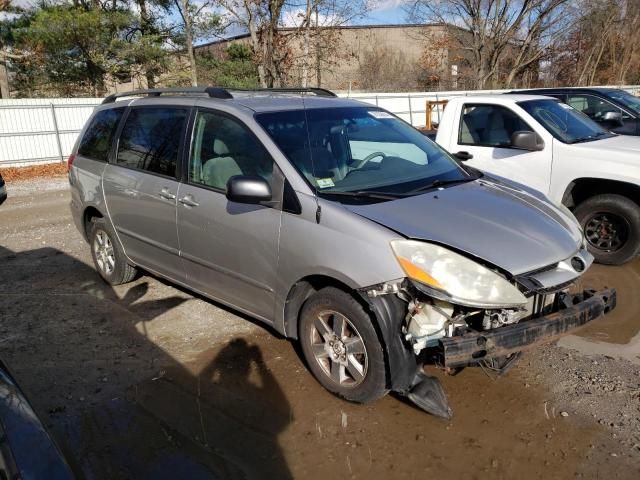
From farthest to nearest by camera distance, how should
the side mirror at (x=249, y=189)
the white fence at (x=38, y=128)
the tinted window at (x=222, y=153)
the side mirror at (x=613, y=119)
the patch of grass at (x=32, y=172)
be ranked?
the white fence at (x=38, y=128)
the patch of grass at (x=32, y=172)
the side mirror at (x=613, y=119)
the tinted window at (x=222, y=153)
the side mirror at (x=249, y=189)

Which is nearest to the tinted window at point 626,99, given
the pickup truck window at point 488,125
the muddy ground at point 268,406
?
the pickup truck window at point 488,125

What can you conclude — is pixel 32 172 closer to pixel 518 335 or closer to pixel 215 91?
pixel 215 91

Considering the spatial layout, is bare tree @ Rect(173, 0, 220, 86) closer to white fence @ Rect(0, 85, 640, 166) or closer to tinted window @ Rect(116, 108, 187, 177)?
white fence @ Rect(0, 85, 640, 166)

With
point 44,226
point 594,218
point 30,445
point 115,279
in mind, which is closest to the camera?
point 30,445

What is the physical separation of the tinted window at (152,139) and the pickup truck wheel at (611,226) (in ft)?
13.8

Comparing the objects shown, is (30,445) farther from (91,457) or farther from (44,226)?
(44,226)

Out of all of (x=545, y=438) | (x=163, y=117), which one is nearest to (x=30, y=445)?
(x=545, y=438)

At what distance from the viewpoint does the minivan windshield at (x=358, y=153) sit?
3545 mm

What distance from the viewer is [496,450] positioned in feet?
9.48

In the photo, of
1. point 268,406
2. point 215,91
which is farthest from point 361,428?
point 215,91

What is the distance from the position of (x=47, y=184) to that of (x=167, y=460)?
1194 cm

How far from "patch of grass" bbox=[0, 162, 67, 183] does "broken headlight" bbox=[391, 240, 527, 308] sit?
13.9 meters

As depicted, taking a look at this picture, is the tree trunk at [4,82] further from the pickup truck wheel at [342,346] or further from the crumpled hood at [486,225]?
the crumpled hood at [486,225]

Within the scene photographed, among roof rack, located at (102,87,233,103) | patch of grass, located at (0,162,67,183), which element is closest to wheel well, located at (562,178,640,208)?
roof rack, located at (102,87,233,103)
